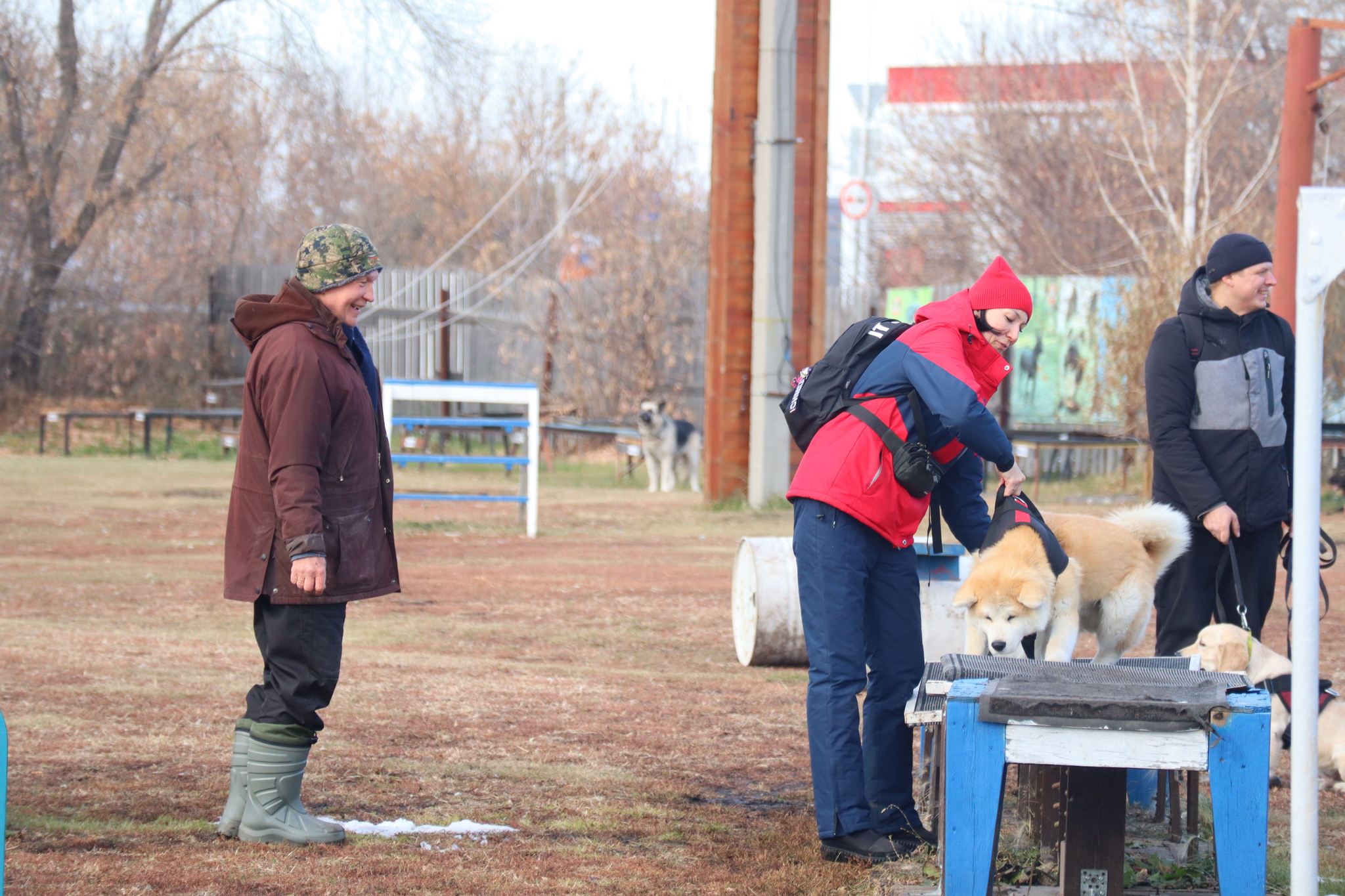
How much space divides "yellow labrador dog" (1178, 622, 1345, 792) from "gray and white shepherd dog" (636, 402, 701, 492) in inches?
511

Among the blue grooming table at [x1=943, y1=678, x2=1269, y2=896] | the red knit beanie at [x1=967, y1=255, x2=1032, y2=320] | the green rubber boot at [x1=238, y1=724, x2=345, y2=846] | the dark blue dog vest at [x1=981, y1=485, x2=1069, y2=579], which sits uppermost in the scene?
the red knit beanie at [x1=967, y1=255, x2=1032, y2=320]

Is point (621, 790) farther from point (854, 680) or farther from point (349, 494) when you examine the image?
point (349, 494)

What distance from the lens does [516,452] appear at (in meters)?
21.5

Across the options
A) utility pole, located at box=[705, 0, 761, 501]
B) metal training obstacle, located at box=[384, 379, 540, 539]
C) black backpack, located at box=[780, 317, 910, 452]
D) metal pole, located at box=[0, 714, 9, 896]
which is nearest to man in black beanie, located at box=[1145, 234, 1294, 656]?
black backpack, located at box=[780, 317, 910, 452]

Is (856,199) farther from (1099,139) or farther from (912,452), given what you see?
(912,452)

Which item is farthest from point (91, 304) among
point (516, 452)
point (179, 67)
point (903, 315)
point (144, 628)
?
point (144, 628)

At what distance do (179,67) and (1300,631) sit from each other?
2432 cm

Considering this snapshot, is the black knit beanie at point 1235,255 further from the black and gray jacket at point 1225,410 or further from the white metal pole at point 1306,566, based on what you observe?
the white metal pole at point 1306,566

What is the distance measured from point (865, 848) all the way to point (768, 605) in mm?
2776

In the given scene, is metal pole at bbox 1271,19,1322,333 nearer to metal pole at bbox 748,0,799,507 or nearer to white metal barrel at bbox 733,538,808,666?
metal pole at bbox 748,0,799,507

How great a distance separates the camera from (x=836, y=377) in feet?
12.6

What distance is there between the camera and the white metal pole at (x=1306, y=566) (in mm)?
2568

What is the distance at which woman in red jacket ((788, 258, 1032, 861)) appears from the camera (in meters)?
3.71

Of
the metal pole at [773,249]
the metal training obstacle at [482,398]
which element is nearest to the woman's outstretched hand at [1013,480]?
the metal training obstacle at [482,398]
